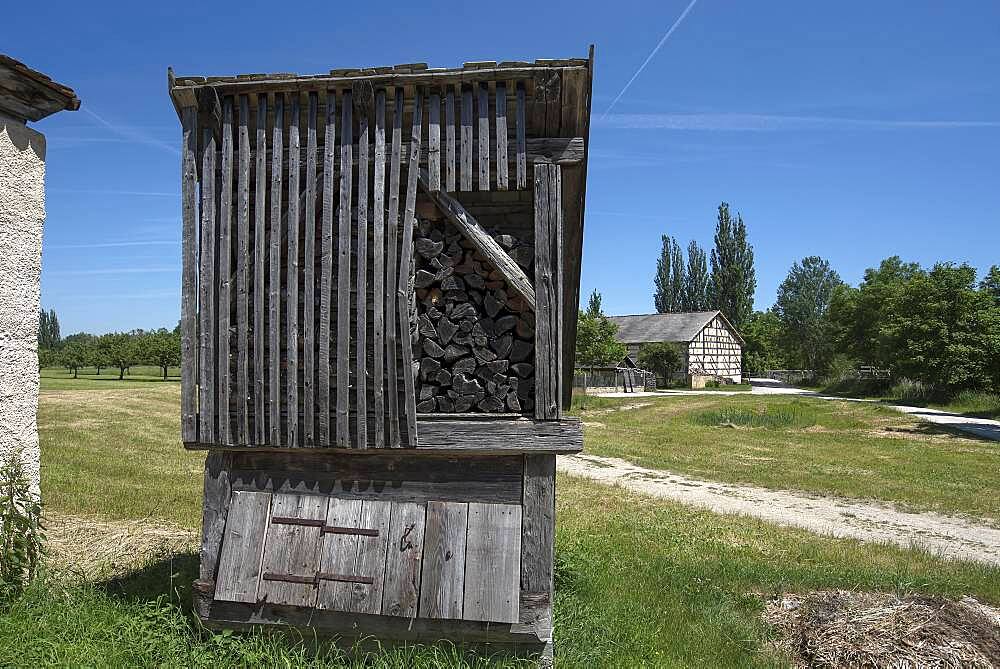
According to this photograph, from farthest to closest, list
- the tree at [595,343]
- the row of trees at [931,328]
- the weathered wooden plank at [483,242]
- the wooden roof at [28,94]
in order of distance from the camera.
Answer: the tree at [595,343]
the row of trees at [931,328]
the wooden roof at [28,94]
the weathered wooden plank at [483,242]

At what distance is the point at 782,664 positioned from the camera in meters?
5.30

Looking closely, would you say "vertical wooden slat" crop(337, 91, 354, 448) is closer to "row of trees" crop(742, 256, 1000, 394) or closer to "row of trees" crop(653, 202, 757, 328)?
"row of trees" crop(742, 256, 1000, 394)

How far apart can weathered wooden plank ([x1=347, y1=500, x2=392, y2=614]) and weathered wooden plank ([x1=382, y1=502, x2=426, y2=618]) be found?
0.12 ft

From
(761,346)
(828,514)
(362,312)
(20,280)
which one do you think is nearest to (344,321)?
(362,312)

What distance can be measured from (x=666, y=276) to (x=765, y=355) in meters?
15.8

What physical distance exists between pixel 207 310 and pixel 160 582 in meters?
2.72

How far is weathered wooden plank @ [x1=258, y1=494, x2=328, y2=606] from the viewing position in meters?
4.82

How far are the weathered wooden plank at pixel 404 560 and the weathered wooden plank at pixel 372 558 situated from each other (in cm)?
4

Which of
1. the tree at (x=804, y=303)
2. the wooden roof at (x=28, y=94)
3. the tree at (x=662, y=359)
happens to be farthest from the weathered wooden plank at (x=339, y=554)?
the tree at (x=804, y=303)

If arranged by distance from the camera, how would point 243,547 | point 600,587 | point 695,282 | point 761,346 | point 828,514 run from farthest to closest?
point 695,282 < point 761,346 < point 828,514 < point 600,587 < point 243,547

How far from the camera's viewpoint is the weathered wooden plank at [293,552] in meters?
4.82

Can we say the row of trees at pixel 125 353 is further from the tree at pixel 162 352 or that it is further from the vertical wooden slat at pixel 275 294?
the vertical wooden slat at pixel 275 294

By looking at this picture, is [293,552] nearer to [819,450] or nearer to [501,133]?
[501,133]

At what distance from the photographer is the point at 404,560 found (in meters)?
4.79
